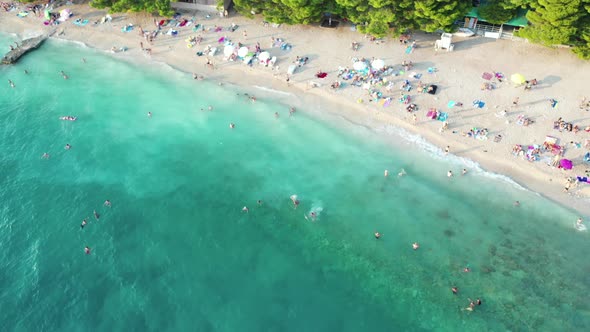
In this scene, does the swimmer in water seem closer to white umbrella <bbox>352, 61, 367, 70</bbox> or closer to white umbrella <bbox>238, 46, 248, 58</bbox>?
white umbrella <bbox>352, 61, 367, 70</bbox>

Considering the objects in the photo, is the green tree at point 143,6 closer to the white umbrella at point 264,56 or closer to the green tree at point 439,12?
the white umbrella at point 264,56

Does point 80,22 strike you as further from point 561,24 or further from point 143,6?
point 561,24

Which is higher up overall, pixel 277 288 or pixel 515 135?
pixel 515 135

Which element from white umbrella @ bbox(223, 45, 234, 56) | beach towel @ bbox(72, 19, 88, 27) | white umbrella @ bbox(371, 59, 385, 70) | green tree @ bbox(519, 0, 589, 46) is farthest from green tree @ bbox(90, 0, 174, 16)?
green tree @ bbox(519, 0, 589, 46)

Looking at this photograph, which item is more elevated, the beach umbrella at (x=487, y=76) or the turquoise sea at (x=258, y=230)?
the beach umbrella at (x=487, y=76)

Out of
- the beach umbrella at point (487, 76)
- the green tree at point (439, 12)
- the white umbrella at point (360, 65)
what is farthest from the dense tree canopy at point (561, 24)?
the white umbrella at point (360, 65)

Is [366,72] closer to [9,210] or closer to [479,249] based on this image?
[479,249]

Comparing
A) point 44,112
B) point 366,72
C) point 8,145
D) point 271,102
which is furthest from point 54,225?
point 366,72
